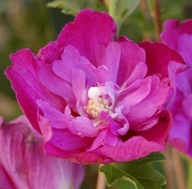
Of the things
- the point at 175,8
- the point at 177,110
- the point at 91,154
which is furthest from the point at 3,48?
the point at 91,154

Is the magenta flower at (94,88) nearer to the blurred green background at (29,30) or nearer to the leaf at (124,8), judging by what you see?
the leaf at (124,8)

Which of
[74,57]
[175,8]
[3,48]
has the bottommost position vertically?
[3,48]

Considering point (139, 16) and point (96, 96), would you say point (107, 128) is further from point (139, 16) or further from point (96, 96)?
point (139, 16)

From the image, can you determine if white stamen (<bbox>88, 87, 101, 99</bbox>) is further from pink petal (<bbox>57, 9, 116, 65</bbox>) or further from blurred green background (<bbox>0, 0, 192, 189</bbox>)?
blurred green background (<bbox>0, 0, 192, 189</bbox>)

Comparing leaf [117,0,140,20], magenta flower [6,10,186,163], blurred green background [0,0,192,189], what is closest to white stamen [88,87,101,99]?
magenta flower [6,10,186,163]

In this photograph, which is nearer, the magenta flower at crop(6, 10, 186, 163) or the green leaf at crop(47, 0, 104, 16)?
the magenta flower at crop(6, 10, 186, 163)

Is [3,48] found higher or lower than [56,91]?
lower

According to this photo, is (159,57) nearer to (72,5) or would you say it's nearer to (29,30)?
(72,5)
